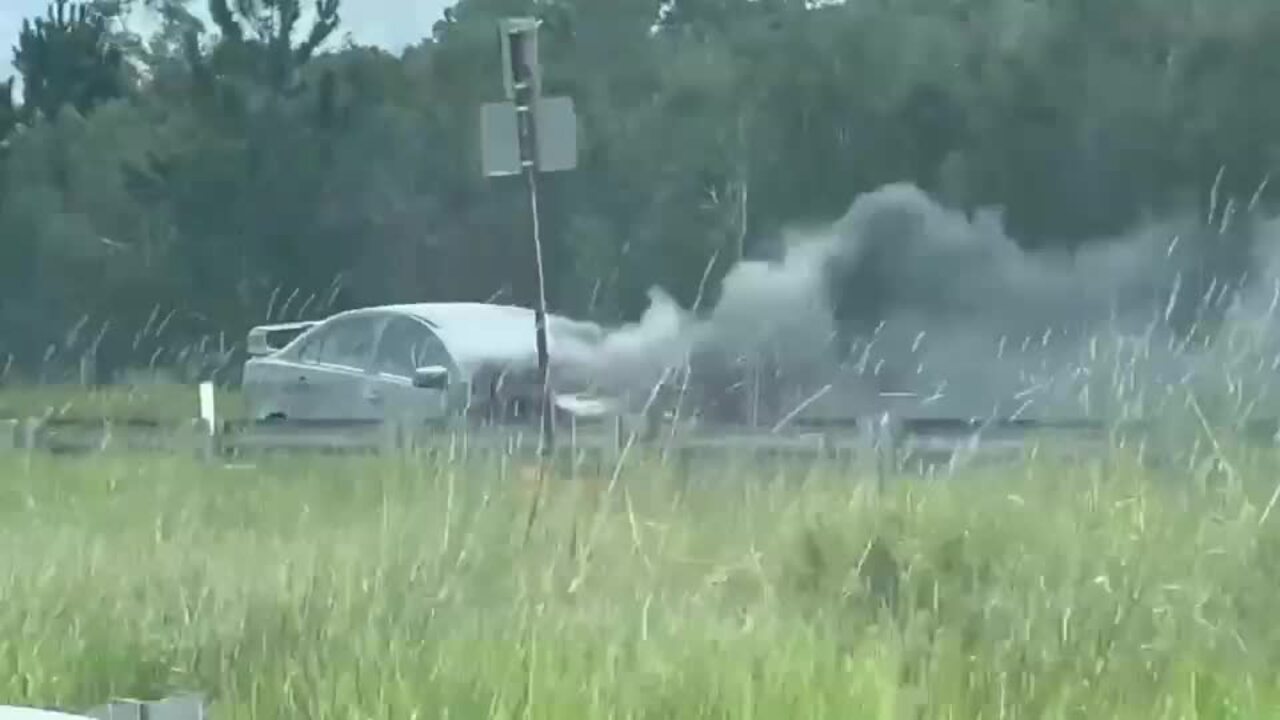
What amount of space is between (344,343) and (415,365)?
14 centimetres

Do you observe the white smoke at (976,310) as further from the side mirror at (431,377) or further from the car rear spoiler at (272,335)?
the car rear spoiler at (272,335)

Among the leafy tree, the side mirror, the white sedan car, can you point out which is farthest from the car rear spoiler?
the leafy tree

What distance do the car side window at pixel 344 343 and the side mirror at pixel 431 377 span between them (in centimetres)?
10

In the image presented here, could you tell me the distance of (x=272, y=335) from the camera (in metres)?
2.97

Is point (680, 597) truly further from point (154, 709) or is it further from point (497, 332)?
point (154, 709)

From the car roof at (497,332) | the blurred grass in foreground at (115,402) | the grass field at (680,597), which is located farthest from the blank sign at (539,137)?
the blurred grass in foreground at (115,402)

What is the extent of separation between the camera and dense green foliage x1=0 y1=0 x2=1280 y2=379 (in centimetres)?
270

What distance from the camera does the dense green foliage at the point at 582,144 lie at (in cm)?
270

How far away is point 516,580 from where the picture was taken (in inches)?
113

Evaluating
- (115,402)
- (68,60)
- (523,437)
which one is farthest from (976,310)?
(68,60)

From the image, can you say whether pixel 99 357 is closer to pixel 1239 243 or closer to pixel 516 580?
pixel 516 580

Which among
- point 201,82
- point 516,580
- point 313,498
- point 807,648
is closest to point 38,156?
point 201,82

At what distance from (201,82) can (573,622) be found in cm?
114

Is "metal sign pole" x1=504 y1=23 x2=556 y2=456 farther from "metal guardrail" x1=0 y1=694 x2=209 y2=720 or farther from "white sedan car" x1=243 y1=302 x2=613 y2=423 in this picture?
"metal guardrail" x1=0 y1=694 x2=209 y2=720
